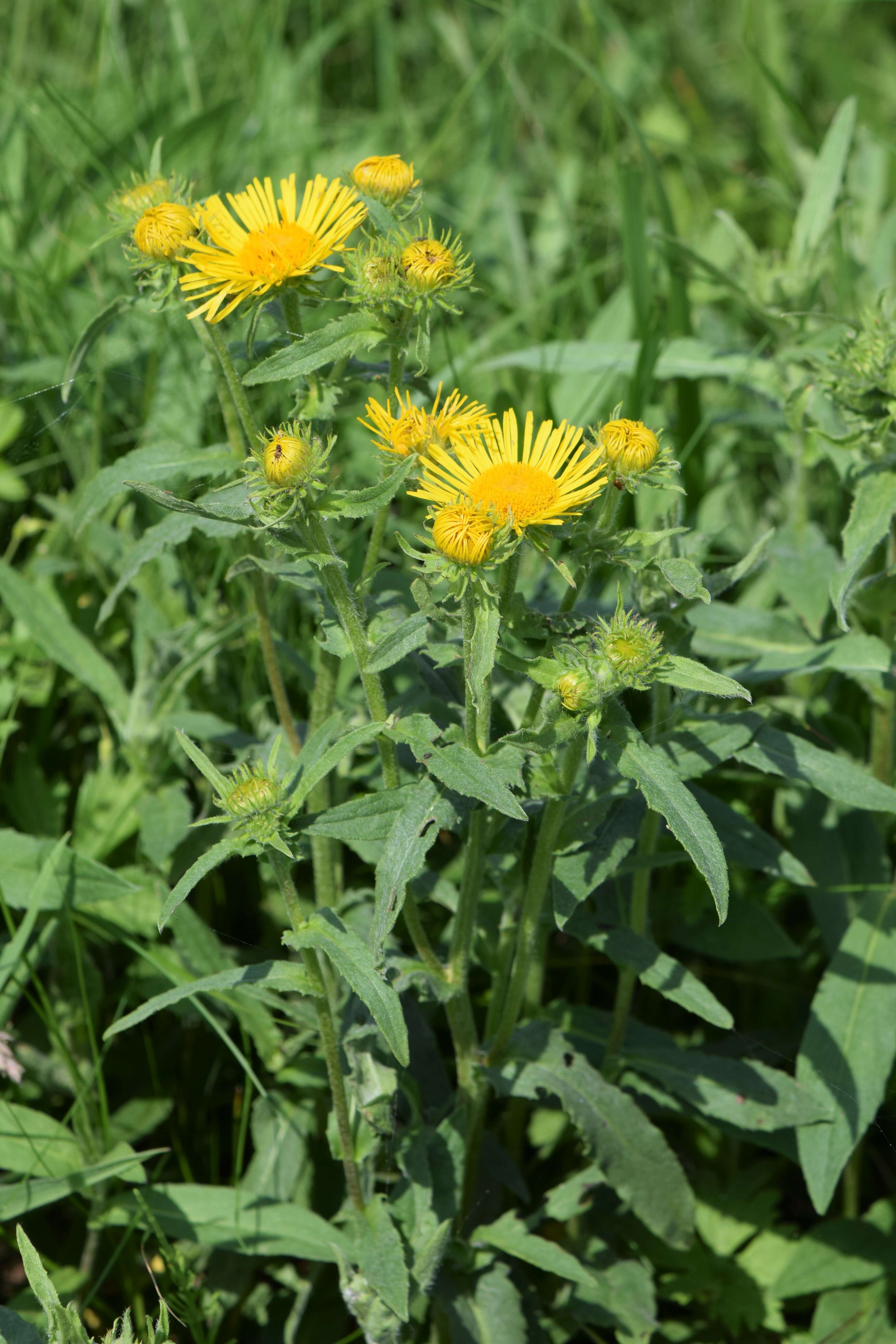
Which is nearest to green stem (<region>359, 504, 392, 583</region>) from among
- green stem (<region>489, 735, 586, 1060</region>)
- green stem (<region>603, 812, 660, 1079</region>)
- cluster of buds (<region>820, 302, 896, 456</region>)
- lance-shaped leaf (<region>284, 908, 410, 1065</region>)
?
green stem (<region>489, 735, 586, 1060</region>)

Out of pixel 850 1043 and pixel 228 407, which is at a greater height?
pixel 228 407

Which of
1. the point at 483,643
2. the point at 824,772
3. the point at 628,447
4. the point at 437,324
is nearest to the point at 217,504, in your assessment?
the point at 483,643

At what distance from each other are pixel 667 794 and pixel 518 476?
49 centimetres

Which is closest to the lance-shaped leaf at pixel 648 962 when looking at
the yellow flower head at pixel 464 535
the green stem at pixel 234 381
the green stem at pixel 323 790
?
the green stem at pixel 323 790

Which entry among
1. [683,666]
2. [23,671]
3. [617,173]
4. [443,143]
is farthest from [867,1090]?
[443,143]

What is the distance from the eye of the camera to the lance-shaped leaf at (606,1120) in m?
1.92

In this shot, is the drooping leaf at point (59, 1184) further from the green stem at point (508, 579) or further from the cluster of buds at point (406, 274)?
the cluster of buds at point (406, 274)

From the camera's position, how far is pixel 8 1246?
2.37 m

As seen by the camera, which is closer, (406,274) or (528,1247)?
(406,274)

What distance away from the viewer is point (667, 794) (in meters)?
1.56

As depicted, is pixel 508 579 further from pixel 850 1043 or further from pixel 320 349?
pixel 850 1043

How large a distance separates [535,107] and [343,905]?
386 centimetres

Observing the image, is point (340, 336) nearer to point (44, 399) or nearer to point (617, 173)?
point (44, 399)

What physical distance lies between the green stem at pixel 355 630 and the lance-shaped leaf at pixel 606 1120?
0.55 metres
